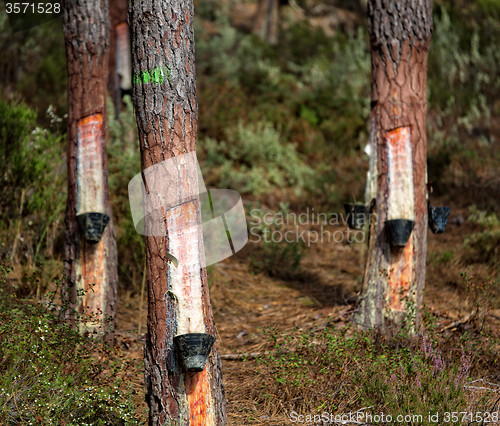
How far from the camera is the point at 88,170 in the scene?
13.4ft

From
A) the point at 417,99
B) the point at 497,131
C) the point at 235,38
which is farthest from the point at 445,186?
the point at 235,38

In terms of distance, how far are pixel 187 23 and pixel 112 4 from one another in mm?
4710

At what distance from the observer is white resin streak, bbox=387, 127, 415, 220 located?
3973mm

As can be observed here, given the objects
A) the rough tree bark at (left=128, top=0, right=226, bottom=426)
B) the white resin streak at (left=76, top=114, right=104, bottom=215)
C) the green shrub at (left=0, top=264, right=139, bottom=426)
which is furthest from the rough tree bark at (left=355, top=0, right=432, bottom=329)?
the white resin streak at (left=76, top=114, right=104, bottom=215)

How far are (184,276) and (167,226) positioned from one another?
0.30 m

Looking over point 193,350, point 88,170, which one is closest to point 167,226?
point 193,350

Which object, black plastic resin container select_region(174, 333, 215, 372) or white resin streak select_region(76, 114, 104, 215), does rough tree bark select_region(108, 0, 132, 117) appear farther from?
black plastic resin container select_region(174, 333, 215, 372)

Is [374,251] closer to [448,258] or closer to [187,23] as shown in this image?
[448,258]

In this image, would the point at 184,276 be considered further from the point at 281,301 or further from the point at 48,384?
the point at 281,301

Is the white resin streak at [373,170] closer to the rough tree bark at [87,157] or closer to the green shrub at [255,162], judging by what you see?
the rough tree bark at [87,157]

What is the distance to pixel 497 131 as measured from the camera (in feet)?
26.8

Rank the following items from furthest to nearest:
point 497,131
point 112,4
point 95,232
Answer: point 497,131 → point 112,4 → point 95,232

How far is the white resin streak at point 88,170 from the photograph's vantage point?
407 centimetres

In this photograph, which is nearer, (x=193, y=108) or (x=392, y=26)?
(x=193, y=108)
